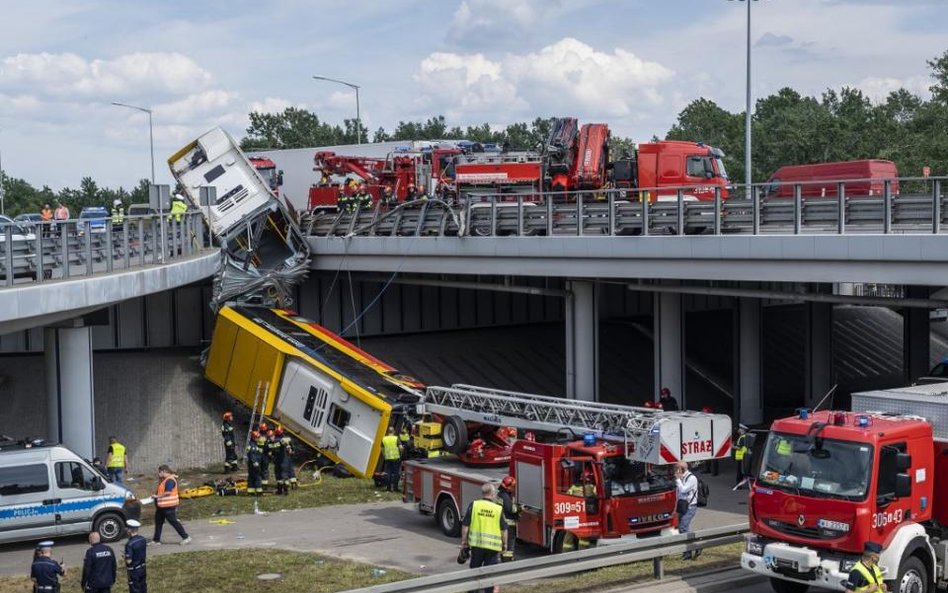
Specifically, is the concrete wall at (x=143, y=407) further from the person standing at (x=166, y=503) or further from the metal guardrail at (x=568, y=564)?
the metal guardrail at (x=568, y=564)

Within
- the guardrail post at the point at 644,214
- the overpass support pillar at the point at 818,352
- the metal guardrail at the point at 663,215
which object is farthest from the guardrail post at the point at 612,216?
the overpass support pillar at the point at 818,352

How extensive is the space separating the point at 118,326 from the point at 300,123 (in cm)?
8066

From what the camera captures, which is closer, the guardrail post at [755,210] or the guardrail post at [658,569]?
the guardrail post at [658,569]

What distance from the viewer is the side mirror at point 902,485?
44.9 feet

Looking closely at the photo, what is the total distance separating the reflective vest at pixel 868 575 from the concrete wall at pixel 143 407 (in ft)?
69.7

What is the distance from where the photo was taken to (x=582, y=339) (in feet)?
100

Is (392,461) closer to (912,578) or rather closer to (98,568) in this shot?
(98,568)

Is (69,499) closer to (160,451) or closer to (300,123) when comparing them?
(160,451)

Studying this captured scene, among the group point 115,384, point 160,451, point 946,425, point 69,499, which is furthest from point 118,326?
point 946,425

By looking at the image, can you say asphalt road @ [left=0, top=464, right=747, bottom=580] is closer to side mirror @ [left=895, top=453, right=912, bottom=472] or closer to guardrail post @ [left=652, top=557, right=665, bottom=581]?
guardrail post @ [left=652, top=557, right=665, bottom=581]

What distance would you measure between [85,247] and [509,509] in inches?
406

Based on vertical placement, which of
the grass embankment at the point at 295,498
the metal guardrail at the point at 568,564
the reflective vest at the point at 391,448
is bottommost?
the grass embankment at the point at 295,498

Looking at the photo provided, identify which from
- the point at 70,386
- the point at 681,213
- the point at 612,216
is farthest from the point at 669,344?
the point at 70,386

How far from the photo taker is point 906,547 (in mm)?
13891
